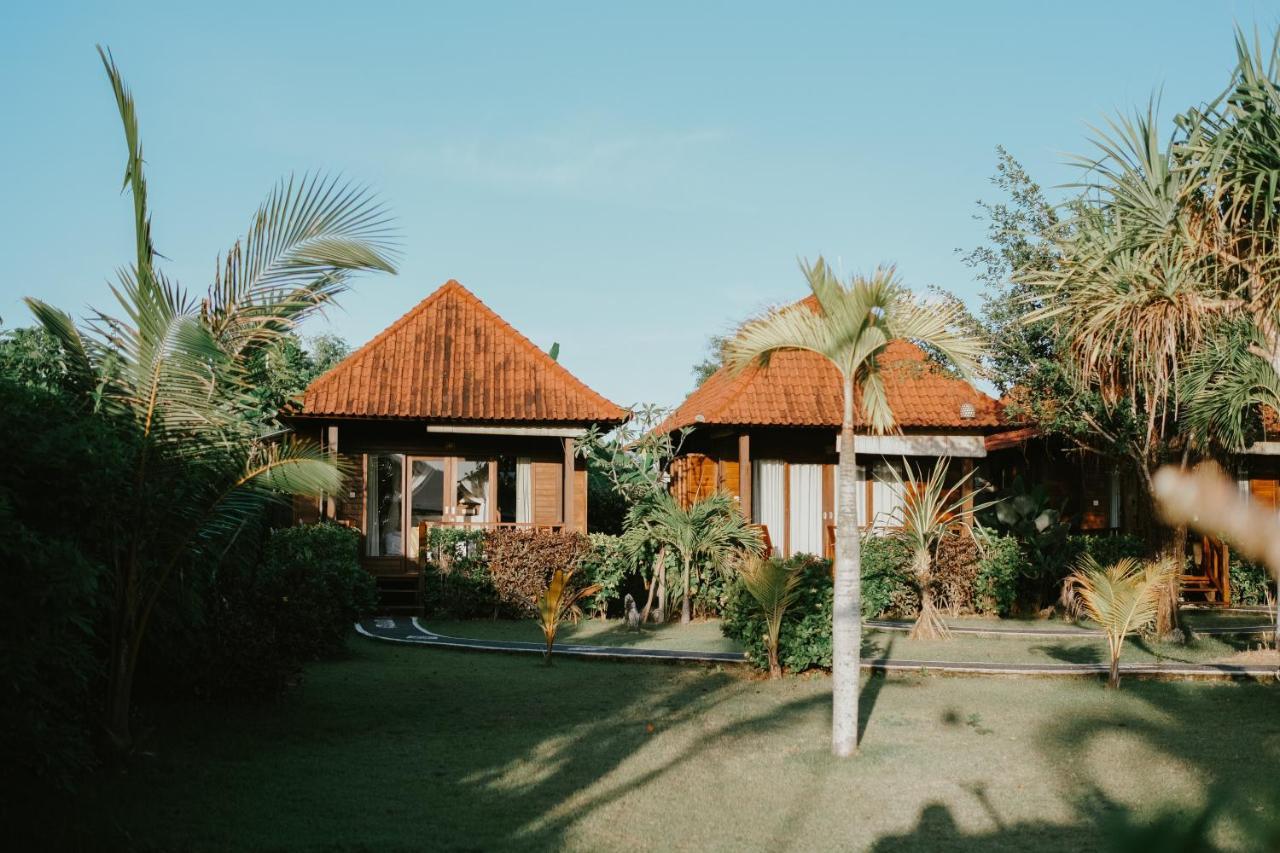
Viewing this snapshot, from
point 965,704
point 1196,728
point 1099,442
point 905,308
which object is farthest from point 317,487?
point 1099,442

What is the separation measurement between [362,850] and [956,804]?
3.57 m

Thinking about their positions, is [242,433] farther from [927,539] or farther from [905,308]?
[927,539]

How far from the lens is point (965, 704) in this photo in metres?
10.1

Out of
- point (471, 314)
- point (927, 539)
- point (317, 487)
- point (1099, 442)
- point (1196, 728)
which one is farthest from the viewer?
point (471, 314)

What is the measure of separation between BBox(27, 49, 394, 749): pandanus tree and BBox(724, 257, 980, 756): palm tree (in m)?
3.02

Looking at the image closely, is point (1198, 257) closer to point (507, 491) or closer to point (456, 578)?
point (456, 578)

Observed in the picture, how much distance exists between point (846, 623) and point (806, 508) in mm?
13638

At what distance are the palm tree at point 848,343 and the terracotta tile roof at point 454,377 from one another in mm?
10746

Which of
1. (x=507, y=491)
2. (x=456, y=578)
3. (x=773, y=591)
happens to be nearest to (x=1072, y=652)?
(x=773, y=591)

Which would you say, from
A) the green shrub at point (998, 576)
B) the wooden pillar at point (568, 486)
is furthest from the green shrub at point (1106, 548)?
the wooden pillar at point (568, 486)

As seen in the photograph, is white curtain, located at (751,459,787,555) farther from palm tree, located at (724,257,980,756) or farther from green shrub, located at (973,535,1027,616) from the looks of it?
palm tree, located at (724,257,980,756)

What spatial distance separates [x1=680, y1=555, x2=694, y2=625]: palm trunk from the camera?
17125 millimetres

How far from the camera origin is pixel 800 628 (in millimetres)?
11609

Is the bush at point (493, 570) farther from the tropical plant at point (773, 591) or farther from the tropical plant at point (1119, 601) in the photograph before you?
the tropical plant at point (1119, 601)
